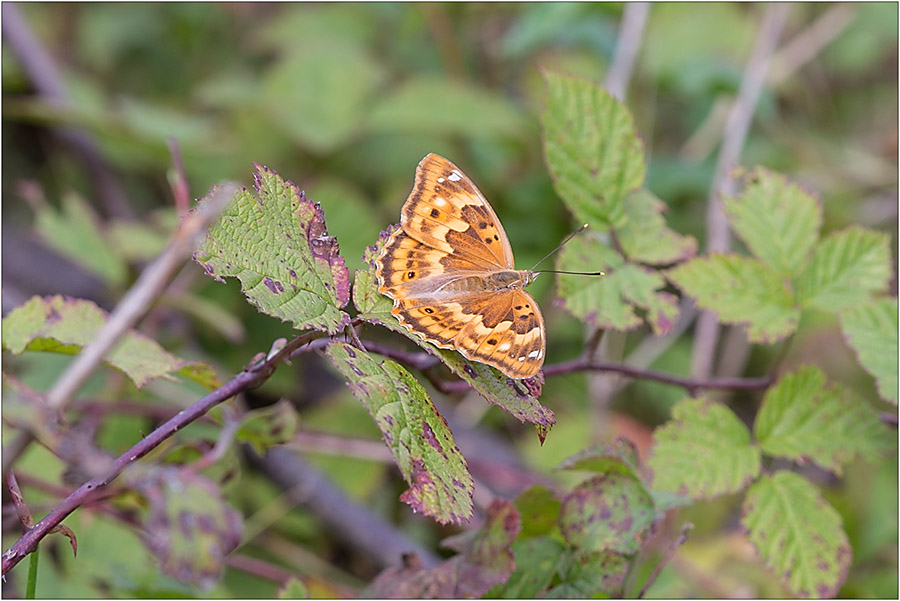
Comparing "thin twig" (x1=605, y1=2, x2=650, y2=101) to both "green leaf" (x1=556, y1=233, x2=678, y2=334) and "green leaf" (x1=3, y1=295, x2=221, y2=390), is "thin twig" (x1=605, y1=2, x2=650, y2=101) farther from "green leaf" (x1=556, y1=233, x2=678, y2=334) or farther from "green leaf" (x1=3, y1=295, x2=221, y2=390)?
"green leaf" (x1=3, y1=295, x2=221, y2=390)

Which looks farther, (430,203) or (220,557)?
(430,203)

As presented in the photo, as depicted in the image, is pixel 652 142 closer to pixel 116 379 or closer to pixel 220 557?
pixel 116 379

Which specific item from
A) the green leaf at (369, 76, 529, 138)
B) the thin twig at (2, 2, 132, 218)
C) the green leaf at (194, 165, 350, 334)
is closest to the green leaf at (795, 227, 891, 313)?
the green leaf at (194, 165, 350, 334)

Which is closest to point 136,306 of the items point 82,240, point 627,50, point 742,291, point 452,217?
point 452,217

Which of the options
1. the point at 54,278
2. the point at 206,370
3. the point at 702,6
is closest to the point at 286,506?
the point at 206,370

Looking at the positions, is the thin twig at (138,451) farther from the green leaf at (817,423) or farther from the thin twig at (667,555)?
the green leaf at (817,423)

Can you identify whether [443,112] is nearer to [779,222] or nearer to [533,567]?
[779,222]
